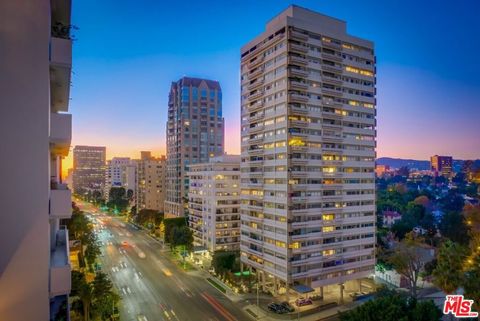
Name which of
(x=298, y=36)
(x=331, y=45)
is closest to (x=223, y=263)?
(x=298, y=36)

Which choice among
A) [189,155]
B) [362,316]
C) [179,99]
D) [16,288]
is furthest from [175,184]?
[16,288]

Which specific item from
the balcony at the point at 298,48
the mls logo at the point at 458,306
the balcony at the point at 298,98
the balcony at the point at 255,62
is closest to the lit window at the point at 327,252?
the balcony at the point at 298,98

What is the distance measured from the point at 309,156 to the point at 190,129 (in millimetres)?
79750

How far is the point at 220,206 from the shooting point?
86.2 meters

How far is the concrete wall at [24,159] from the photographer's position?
7996 millimetres

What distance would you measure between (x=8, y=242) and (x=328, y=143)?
56.1 meters

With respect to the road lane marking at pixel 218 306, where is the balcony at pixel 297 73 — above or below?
above

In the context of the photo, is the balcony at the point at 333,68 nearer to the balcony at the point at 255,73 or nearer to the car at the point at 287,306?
the balcony at the point at 255,73

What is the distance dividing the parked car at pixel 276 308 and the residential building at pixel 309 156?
3.21 meters

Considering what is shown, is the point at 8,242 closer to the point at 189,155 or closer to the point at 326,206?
the point at 326,206

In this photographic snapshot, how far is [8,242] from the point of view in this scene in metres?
8.07

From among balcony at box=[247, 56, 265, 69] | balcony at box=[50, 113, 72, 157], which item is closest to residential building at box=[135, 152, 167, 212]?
balcony at box=[247, 56, 265, 69]

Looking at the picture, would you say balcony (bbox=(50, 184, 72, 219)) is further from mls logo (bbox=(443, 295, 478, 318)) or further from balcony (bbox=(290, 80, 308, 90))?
balcony (bbox=(290, 80, 308, 90))

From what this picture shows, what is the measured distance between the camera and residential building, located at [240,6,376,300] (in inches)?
2190
